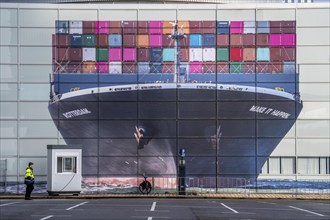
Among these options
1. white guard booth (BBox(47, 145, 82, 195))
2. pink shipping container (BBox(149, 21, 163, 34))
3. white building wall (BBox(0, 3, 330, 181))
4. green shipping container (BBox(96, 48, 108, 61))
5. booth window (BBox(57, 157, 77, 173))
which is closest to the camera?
white guard booth (BBox(47, 145, 82, 195))

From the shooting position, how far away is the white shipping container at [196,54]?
38562 millimetres

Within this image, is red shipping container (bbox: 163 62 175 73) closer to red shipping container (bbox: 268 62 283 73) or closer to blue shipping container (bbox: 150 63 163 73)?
blue shipping container (bbox: 150 63 163 73)

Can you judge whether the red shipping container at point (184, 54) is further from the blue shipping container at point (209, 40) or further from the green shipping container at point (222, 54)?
the green shipping container at point (222, 54)

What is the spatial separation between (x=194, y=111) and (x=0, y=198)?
34.2 feet

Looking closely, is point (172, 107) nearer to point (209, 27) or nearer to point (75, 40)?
point (209, 27)

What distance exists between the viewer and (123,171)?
38.2m

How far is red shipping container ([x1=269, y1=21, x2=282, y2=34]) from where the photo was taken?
3866cm

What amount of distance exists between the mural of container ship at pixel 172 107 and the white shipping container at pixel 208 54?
5 centimetres

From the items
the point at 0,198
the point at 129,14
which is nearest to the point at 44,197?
the point at 0,198

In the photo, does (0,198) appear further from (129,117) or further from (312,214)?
(312,214)

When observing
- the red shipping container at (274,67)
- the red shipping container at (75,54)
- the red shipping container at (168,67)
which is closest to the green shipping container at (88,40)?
the red shipping container at (75,54)

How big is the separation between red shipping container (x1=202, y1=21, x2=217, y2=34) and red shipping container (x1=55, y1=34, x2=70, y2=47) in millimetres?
6882

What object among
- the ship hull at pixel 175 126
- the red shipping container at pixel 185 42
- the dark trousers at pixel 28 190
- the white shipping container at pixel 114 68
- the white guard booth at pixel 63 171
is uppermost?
the red shipping container at pixel 185 42

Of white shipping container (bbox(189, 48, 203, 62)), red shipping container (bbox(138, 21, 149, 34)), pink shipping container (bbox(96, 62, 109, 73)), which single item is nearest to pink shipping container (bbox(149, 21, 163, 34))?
red shipping container (bbox(138, 21, 149, 34))
